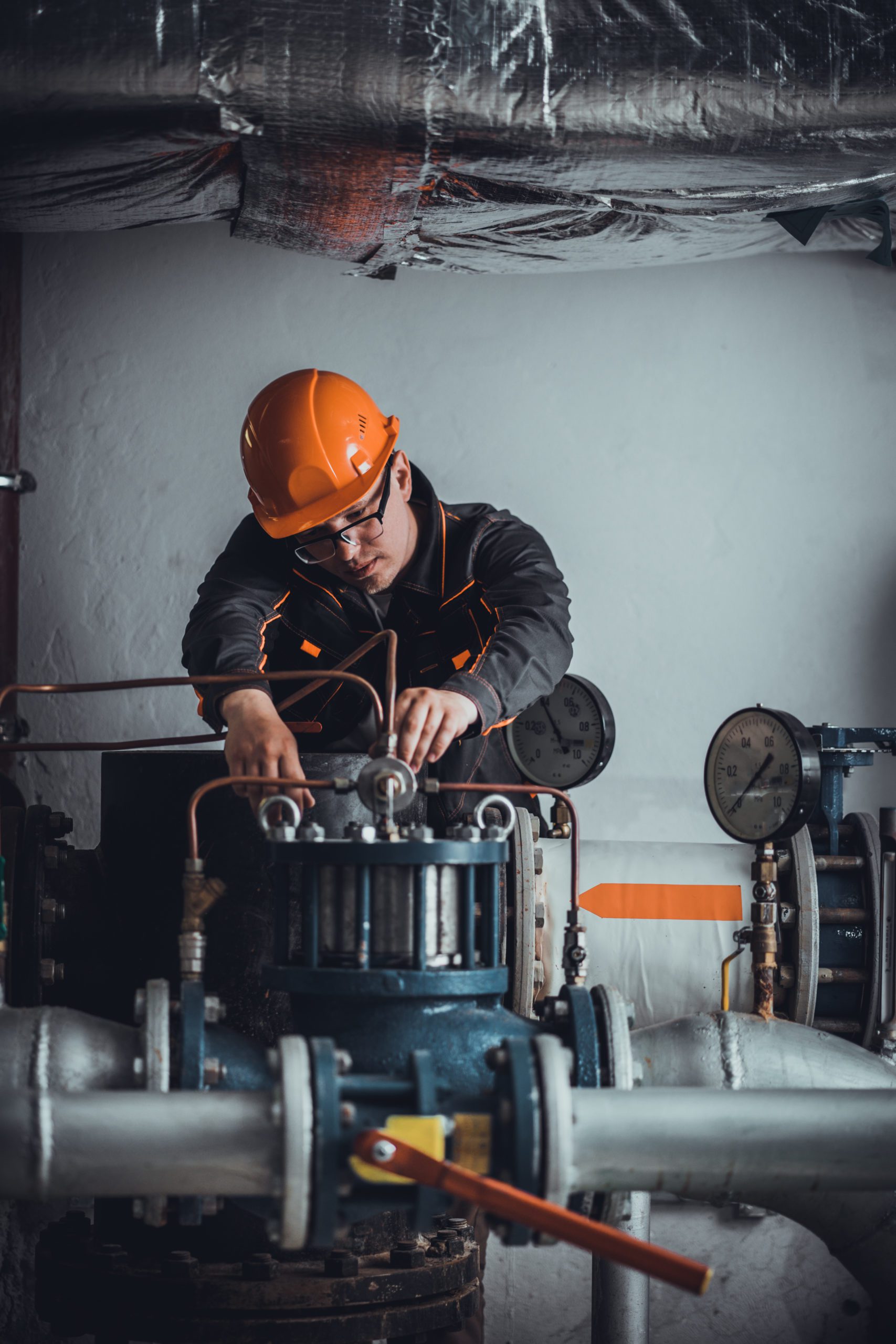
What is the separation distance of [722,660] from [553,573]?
2.26ft

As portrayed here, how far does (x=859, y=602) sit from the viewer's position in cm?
232

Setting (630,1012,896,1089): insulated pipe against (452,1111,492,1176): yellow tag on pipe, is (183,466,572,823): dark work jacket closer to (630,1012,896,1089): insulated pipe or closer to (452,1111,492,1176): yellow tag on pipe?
(630,1012,896,1089): insulated pipe

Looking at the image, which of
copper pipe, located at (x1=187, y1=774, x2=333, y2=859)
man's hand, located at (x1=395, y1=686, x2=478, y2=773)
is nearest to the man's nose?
man's hand, located at (x1=395, y1=686, x2=478, y2=773)

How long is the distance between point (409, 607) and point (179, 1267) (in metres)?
0.97

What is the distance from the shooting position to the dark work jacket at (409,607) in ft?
5.54

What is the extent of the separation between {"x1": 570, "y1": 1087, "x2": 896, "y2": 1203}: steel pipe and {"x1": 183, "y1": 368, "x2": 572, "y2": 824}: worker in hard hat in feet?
1.68

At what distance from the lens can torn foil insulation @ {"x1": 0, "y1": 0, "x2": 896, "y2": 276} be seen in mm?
1242

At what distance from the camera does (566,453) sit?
7.65 feet

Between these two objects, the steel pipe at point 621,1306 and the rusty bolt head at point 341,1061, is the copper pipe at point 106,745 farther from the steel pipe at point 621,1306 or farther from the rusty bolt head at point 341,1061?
the steel pipe at point 621,1306

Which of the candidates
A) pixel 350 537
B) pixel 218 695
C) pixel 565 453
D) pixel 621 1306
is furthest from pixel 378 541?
pixel 621 1306

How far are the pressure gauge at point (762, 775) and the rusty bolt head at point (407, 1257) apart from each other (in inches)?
26.4

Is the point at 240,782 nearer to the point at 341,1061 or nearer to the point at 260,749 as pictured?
the point at 260,749

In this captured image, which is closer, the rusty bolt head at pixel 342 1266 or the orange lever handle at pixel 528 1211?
the orange lever handle at pixel 528 1211

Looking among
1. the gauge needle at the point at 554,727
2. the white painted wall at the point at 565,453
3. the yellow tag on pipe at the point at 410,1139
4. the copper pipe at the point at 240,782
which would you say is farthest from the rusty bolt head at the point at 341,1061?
the white painted wall at the point at 565,453
